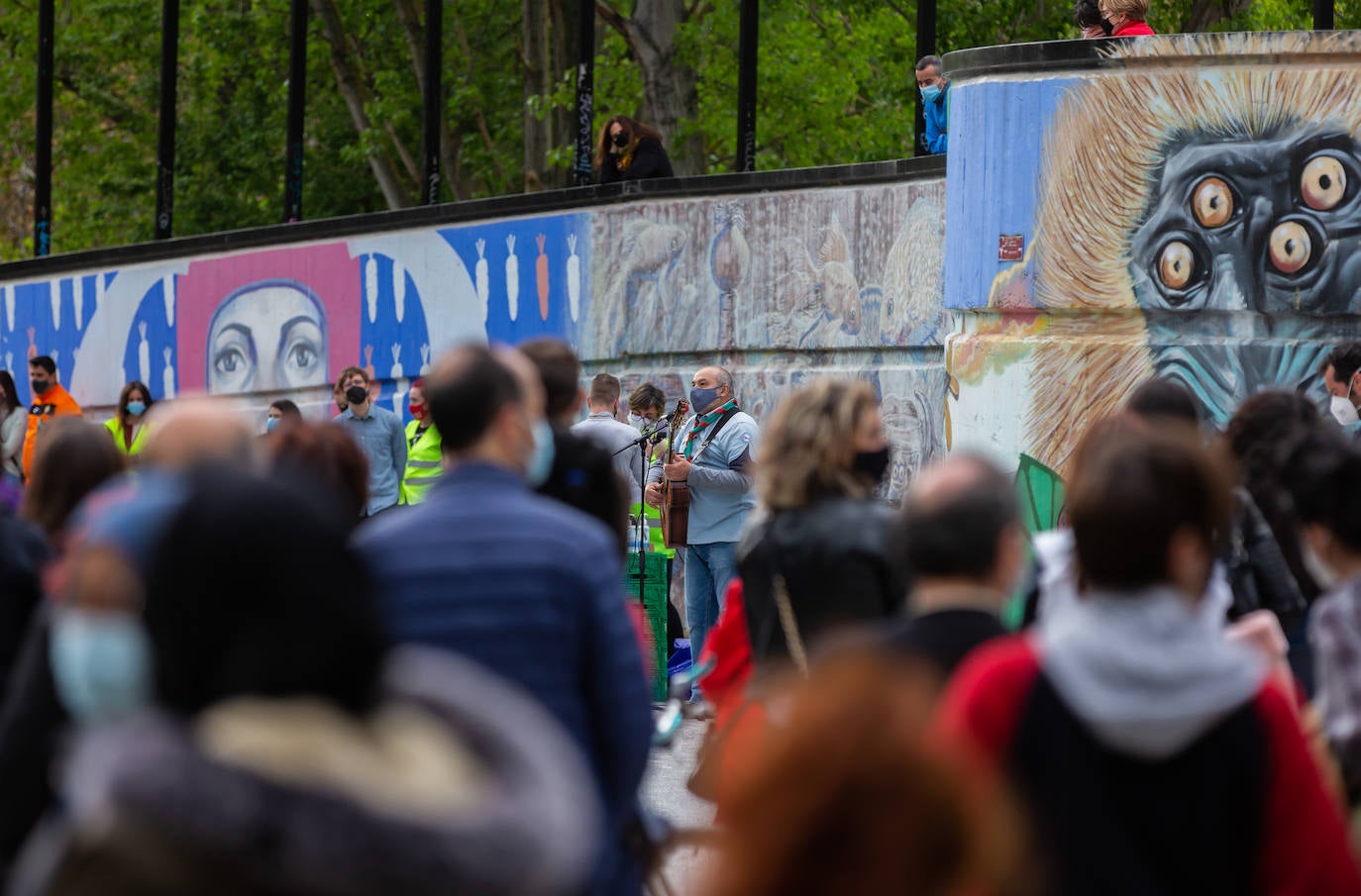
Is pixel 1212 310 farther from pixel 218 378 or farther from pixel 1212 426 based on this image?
pixel 218 378

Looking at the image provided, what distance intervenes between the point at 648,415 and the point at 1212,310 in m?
3.30

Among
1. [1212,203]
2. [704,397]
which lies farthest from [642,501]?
[1212,203]

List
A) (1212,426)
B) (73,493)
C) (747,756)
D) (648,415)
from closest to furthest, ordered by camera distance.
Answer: (747,756), (73,493), (1212,426), (648,415)

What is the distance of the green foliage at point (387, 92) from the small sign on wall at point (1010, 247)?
11.4 meters

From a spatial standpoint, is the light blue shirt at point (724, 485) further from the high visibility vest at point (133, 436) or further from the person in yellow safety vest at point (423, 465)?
the high visibility vest at point (133, 436)

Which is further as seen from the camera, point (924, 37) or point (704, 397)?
point (924, 37)

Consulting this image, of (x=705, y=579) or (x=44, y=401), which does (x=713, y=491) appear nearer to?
(x=705, y=579)

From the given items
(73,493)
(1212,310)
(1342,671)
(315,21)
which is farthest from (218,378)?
(1342,671)

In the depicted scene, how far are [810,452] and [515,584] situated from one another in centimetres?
122

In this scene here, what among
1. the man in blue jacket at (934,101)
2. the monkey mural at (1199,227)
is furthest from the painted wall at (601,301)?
the monkey mural at (1199,227)

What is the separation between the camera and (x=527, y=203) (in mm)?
17438

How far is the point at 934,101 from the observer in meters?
14.3

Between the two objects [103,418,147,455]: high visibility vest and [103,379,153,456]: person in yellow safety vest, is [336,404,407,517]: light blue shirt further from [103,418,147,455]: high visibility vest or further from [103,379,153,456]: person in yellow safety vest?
[103,379,153,456]: person in yellow safety vest

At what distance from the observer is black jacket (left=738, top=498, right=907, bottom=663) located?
4555 mm
